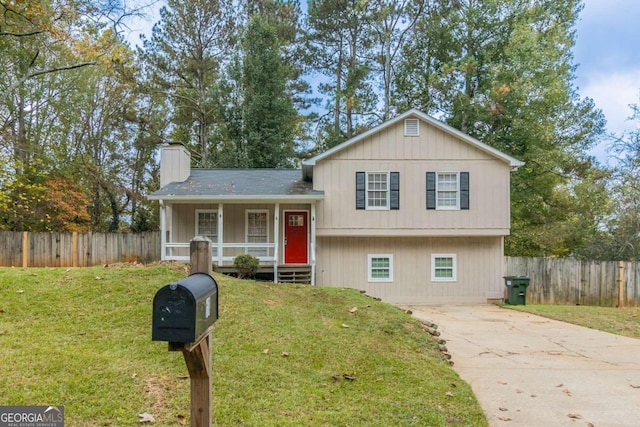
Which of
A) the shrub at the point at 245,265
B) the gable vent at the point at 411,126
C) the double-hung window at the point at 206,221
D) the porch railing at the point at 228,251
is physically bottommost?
the shrub at the point at 245,265

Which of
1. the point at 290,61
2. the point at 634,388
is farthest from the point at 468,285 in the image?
the point at 290,61

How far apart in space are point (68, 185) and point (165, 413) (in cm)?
1981

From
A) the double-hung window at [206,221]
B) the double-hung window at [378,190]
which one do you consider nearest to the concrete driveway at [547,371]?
the double-hung window at [378,190]

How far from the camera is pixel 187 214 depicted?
1443cm

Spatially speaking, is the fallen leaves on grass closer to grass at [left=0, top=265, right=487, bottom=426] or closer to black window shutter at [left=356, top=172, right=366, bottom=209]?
grass at [left=0, top=265, right=487, bottom=426]

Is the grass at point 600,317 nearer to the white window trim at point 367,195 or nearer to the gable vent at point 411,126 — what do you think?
the white window trim at point 367,195

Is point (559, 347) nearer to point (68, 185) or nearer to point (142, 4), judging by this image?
point (142, 4)

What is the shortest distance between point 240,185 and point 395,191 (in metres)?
5.26

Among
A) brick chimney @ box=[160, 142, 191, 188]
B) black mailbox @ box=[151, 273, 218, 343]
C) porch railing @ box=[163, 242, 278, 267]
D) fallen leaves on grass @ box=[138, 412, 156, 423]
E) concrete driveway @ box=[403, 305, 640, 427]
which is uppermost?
brick chimney @ box=[160, 142, 191, 188]

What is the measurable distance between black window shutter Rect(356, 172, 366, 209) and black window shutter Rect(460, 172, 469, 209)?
10.5ft

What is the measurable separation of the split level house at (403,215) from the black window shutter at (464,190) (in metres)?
0.03

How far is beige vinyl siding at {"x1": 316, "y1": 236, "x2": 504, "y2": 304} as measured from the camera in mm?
13820

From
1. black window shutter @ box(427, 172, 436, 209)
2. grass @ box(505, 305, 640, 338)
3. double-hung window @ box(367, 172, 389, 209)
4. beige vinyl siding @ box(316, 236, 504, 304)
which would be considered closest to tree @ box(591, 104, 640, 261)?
grass @ box(505, 305, 640, 338)

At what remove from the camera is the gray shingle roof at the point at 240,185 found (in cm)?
1316
